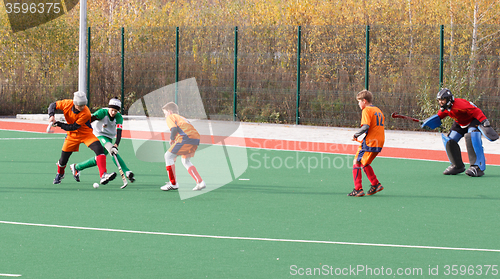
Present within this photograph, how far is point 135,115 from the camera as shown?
23109 mm

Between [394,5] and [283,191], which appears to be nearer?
[283,191]

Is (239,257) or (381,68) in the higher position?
(381,68)

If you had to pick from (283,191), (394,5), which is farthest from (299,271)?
(394,5)

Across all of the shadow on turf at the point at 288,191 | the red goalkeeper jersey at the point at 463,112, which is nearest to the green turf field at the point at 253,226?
the shadow on turf at the point at 288,191

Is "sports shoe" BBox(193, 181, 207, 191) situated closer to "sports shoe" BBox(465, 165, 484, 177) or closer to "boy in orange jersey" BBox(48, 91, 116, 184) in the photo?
"boy in orange jersey" BBox(48, 91, 116, 184)

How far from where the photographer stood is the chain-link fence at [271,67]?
18.6m

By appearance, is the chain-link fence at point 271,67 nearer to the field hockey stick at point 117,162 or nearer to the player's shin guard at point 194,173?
the player's shin guard at point 194,173

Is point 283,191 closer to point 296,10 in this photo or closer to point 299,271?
point 299,271

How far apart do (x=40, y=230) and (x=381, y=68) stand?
1367 centimetres

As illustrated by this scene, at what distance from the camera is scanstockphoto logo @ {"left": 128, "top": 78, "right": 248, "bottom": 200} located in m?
11.7

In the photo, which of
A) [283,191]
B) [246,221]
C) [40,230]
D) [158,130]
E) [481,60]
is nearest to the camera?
[40,230]

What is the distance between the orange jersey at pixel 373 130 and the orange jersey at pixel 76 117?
4157 mm

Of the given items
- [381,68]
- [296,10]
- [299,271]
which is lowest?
[299,271]

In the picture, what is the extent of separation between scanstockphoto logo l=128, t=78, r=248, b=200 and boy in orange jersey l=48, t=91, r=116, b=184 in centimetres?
114
